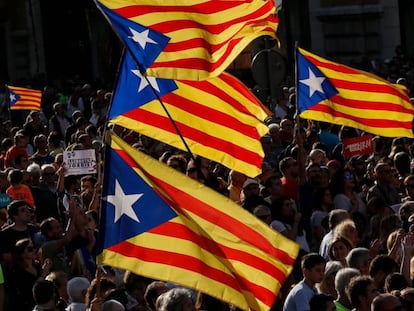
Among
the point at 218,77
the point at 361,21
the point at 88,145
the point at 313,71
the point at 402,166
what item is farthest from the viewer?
the point at 361,21

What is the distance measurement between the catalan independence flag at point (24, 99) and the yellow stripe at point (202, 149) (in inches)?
413

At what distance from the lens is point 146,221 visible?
12359 mm

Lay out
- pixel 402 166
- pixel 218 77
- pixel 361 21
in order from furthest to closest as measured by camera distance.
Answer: pixel 361 21 < pixel 402 166 < pixel 218 77

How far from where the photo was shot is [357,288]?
40.5 feet

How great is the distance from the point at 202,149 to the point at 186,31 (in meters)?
0.93

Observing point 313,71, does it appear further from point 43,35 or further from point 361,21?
point 43,35

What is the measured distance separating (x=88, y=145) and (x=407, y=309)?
8.96 m

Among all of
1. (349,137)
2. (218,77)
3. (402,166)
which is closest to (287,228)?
(218,77)

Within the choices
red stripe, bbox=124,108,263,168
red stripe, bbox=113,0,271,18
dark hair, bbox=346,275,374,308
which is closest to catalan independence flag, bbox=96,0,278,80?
red stripe, bbox=113,0,271,18

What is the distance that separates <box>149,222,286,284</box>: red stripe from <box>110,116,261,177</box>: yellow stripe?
289cm

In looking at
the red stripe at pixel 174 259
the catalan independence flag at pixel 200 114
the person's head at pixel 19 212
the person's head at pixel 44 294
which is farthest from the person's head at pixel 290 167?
the red stripe at pixel 174 259

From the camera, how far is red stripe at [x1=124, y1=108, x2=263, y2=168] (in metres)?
15.2

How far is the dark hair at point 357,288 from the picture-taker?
12336mm

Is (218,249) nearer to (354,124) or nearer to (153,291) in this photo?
(153,291)
